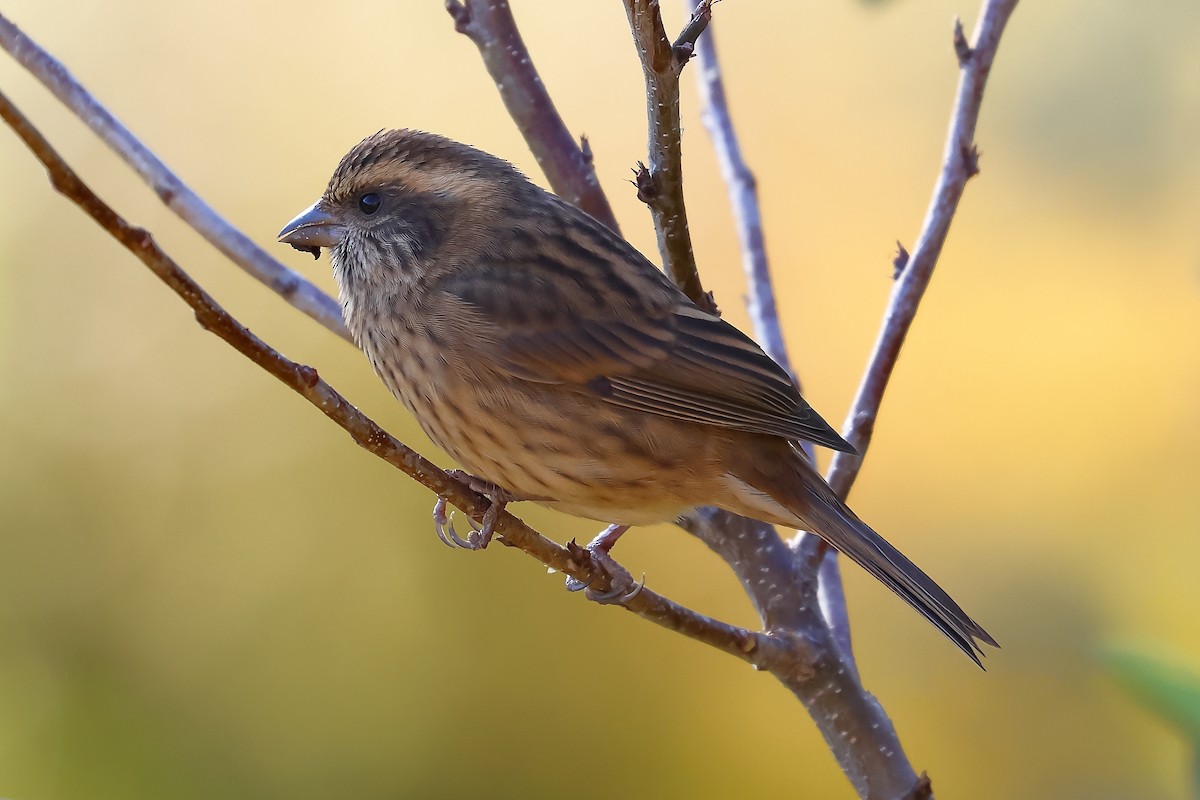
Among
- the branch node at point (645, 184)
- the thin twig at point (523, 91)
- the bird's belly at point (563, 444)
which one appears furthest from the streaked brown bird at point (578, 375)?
the branch node at point (645, 184)

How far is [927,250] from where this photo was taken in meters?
2.87

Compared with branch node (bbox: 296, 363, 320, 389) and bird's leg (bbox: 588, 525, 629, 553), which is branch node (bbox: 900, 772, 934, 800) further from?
branch node (bbox: 296, 363, 320, 389)

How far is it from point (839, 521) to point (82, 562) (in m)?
2.79

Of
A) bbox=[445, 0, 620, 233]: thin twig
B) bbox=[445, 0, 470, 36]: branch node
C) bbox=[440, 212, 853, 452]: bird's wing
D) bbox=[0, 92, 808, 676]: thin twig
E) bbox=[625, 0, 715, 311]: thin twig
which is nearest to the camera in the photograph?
bbox=[0, 92, 808, 676]: thin twig

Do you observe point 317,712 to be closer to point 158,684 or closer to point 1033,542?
point 158,684

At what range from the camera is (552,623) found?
167 inches

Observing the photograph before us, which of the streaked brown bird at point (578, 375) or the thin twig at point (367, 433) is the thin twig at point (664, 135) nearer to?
the streaked brown bird at point (578, 375)

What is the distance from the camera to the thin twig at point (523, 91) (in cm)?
287

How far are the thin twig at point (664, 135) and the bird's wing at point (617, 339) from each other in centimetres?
18

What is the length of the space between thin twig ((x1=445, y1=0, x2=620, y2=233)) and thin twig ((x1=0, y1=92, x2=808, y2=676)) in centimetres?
97

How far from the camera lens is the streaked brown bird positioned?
2600mm

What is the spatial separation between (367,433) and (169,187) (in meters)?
1.16

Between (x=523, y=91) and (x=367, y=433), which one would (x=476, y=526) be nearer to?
(x=367, y=433)

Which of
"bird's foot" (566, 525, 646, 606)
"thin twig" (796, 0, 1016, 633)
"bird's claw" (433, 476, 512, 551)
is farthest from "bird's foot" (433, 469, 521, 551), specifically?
"thin twig" (796, 0, 1016, 633)
